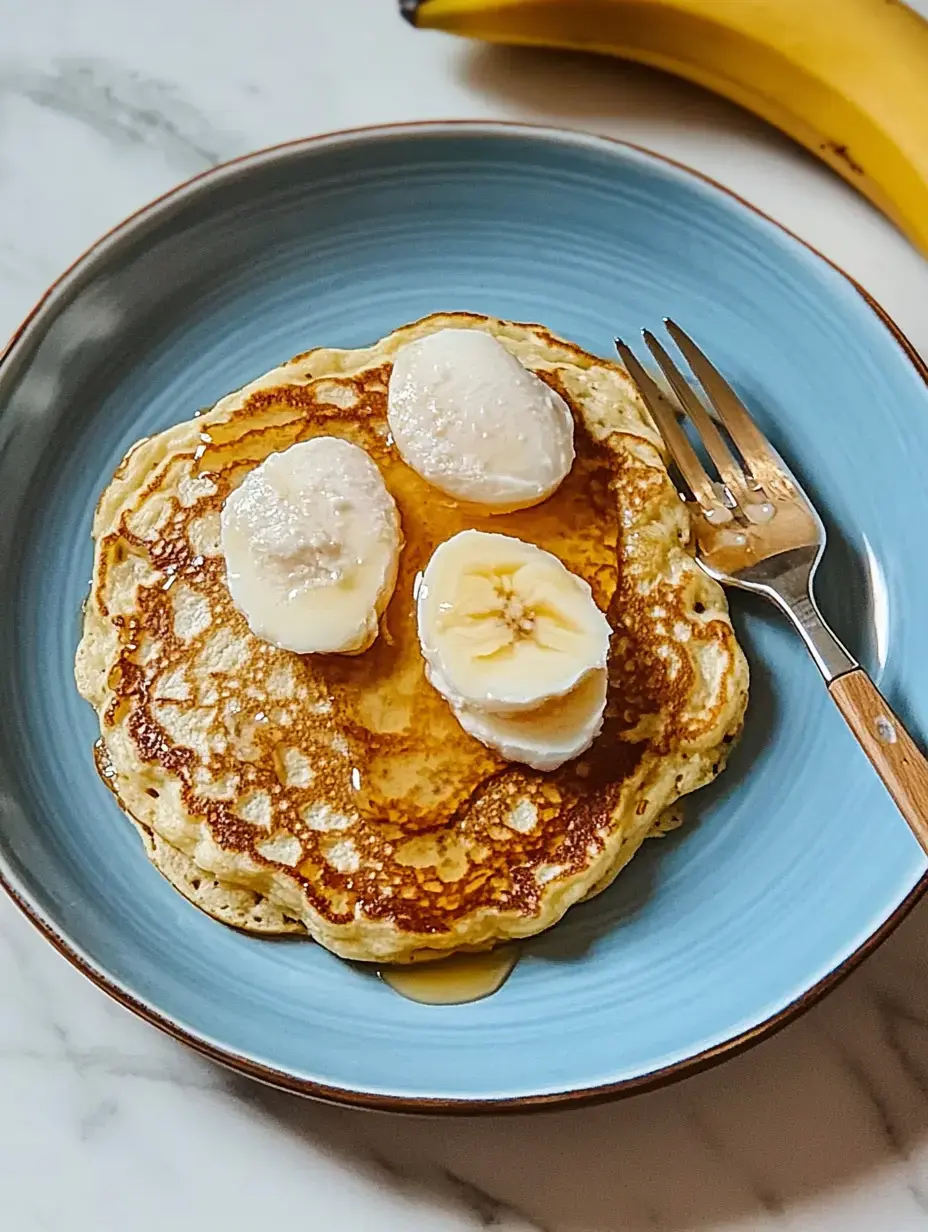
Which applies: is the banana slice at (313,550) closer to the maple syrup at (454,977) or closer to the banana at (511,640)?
the banana at (511,640)

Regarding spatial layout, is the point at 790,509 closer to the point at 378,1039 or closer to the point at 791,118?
the point at 791,118

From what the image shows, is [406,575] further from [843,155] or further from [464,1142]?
[843,155]

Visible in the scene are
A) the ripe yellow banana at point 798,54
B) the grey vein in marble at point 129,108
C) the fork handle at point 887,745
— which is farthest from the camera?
the grey vein in marble at point 129,108

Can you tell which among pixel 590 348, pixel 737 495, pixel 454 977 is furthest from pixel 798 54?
pixel 454 977

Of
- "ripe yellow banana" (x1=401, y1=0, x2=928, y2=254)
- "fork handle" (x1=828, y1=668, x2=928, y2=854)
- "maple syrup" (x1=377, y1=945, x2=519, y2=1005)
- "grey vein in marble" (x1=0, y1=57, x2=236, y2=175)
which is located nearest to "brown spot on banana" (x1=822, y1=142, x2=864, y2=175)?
"ripe yellow banana" (x1=401, y1=0, x2=928, y2=254)

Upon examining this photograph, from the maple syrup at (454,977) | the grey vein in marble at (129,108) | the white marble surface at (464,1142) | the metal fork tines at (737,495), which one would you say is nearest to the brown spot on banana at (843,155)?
the white marble surface at (464,1142)

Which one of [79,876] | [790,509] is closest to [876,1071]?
[790,509]
